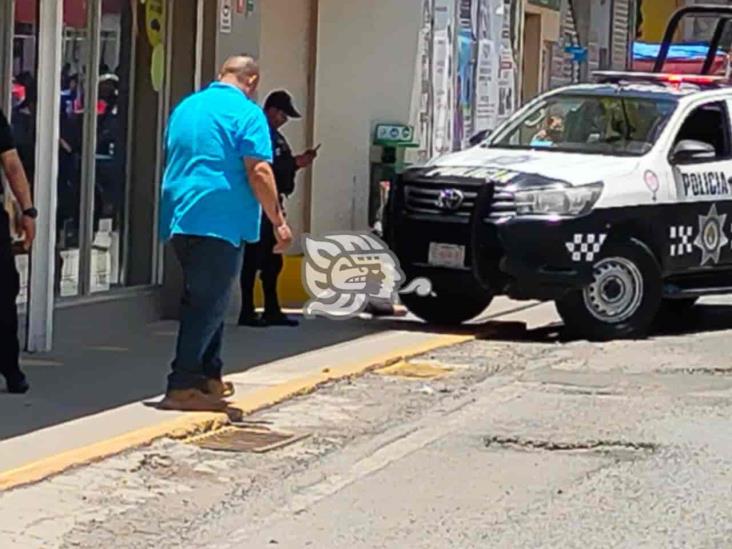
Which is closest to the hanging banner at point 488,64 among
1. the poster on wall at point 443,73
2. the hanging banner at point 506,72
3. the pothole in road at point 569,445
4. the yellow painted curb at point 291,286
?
the hanging banner at point 506,72

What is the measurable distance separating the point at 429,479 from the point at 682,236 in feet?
19.4

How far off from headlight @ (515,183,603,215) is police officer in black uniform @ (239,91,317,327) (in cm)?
177

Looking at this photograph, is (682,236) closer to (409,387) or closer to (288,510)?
(409,387)

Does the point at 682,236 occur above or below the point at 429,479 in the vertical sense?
above

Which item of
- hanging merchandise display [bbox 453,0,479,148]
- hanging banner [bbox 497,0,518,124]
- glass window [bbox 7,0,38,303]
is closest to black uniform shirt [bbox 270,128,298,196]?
glass window [bbox 7,0,38,303]

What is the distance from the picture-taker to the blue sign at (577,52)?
1011 inches

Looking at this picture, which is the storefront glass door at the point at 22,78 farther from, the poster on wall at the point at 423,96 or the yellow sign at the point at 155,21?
the poster on wall at the point at 423,96

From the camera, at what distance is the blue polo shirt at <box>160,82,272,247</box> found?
31.7 feet

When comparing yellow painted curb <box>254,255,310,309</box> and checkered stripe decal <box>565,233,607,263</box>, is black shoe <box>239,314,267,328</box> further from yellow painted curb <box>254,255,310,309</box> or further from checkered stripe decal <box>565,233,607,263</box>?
checkered stripe decal <box>565,233,607,263</box>

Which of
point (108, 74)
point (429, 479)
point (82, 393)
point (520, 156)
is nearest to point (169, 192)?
point (82, 393)

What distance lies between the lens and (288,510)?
8.02 metres

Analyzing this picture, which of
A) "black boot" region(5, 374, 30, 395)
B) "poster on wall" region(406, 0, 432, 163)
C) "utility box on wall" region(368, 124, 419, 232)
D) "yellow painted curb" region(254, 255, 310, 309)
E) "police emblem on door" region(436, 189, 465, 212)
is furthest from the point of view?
"poster on wall" region(406, 0, 432, 163)

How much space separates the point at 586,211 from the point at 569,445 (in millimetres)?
4031

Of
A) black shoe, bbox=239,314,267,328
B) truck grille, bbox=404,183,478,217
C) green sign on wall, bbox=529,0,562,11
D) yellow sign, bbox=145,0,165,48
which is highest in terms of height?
green sign on wall, bbox=529,0,562,11
